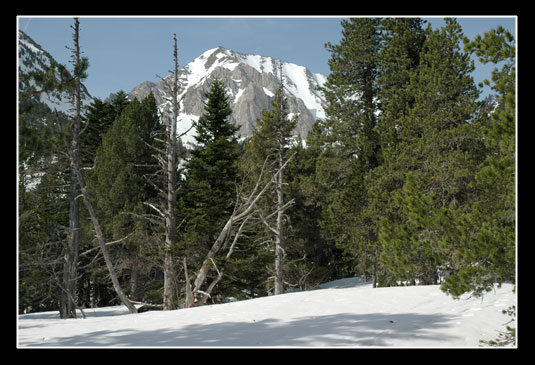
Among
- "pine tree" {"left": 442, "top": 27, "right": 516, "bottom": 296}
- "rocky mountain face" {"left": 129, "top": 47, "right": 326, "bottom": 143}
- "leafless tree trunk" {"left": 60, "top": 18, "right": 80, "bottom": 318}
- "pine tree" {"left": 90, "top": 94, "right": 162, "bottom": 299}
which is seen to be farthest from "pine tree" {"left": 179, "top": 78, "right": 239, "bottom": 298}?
"rocky mountain face" {"left": 129, "top": 47, "right": 326, "bottom": 143}

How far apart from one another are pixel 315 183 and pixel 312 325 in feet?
44.6

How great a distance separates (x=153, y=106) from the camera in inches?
846

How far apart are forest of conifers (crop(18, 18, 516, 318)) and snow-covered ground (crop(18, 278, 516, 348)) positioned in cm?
62

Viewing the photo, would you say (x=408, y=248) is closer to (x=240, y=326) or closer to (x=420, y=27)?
(x=240, y=326)

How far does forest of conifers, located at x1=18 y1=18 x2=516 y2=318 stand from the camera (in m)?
5.01

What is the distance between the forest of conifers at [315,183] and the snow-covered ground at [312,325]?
0.62 metres

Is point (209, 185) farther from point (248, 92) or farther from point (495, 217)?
point (248, 92)

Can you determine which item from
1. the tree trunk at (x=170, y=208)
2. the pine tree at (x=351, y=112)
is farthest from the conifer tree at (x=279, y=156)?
the tree trunk at (x=170, y=208)

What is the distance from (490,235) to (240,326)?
146 inches

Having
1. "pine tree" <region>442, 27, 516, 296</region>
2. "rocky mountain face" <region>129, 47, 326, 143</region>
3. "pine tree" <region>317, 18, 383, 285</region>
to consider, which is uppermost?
"rocky mountain face" <region>129, 47, 326, 143</region>

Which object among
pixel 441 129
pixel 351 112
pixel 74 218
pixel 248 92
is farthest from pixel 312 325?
pixel 248 92

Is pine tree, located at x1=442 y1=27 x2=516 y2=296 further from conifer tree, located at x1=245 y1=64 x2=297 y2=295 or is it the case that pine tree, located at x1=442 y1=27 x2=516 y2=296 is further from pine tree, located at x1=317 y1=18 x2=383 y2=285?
conifer tree, located at x1=245 y1=64 x2=297 y2=295

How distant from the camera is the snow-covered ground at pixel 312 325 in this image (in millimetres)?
5074
